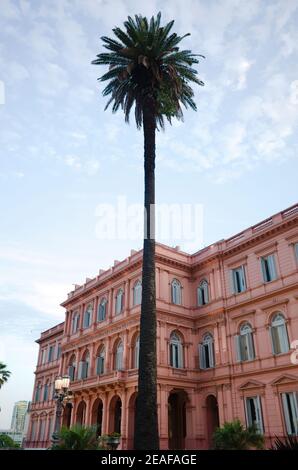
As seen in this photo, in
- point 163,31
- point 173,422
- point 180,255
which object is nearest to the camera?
point 163,31

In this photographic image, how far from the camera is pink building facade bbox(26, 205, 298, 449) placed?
2473 cm

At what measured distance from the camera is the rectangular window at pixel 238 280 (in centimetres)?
2862

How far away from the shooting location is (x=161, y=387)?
27094 mm

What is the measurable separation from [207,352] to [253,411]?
574cm

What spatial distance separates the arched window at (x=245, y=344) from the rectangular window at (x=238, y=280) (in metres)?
2.61

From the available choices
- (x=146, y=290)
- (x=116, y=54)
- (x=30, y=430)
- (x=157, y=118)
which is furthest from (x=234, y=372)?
(x=30, y=430)

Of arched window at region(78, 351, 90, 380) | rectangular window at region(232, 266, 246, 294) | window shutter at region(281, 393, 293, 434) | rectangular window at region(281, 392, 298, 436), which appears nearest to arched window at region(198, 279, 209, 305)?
rectangular window at region(232, 266, 246, 294)

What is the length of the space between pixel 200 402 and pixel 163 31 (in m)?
24.3

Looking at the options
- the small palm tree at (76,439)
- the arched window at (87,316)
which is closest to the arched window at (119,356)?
the arched window at (87,316)

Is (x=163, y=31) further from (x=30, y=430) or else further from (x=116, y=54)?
(x=30, y=430)

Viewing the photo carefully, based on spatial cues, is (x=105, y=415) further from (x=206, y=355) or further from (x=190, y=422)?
(x=206, y=355)

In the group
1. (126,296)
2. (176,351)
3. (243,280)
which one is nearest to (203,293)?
(243,280)

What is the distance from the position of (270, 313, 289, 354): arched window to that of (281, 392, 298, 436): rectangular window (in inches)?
101

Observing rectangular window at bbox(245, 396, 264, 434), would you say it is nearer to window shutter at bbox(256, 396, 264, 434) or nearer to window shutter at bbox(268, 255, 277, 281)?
window shutter at bbox(256, 396, 264, 434)
